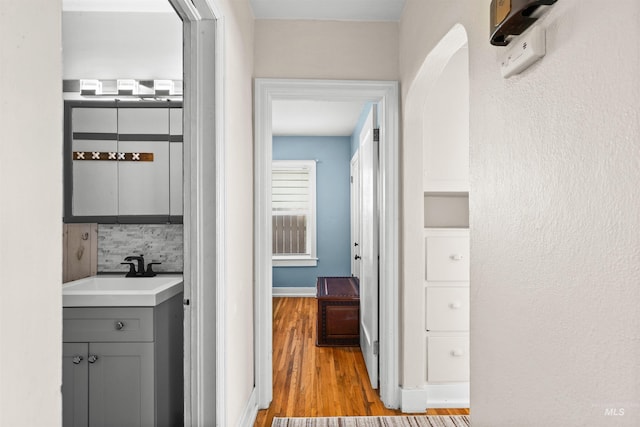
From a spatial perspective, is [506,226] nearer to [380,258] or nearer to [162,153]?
[380,258]

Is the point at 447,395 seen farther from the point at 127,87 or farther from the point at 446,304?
the point at 127,87

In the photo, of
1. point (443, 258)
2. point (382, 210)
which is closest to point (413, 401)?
point (443, 258)

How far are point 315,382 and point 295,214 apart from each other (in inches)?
140

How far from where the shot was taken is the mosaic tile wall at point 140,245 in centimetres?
250

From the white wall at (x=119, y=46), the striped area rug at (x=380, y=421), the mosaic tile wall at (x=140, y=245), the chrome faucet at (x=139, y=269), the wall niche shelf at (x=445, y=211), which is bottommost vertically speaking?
the striped area rug at (x=380, y=421)

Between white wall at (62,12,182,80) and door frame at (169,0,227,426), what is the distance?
0.95 m

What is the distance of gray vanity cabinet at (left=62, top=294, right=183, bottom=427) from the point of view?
1.87m

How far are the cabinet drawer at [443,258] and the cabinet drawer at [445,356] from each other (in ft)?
1.31

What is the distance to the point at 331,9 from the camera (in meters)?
2.54

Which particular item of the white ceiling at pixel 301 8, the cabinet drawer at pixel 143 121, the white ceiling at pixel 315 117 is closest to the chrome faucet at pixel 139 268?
the cabinet drawer at pixel 143 121

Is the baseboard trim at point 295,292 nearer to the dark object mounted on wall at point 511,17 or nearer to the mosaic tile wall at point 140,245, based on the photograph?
the mosaic tile wall at point 140,245
